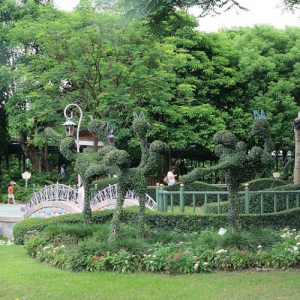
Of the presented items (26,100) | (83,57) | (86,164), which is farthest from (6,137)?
(86,164)

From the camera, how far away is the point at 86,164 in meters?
9.84

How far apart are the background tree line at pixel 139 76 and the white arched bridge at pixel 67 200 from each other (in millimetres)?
4071

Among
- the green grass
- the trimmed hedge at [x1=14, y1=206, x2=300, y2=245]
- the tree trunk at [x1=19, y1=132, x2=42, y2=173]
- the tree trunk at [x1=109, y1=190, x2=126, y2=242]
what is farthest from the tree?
the green grass

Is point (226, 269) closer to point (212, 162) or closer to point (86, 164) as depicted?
point (86, 164)

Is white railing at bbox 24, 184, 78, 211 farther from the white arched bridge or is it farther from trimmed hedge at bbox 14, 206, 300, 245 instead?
trimmed hedge at bbox 14, 206, 300, 245

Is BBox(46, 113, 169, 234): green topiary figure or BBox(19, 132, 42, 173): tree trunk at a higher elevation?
BBox(19, 132, 42, 173): tree trunk

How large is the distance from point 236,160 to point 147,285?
299 cm

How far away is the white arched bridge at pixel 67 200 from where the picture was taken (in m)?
14.4

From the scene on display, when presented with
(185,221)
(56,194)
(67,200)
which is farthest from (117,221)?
(56,194)

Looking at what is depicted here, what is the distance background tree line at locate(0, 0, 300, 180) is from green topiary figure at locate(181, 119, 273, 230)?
362 inches

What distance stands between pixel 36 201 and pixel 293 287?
11.1 m

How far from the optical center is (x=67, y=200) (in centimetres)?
1484

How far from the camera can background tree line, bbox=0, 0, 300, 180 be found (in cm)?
1753

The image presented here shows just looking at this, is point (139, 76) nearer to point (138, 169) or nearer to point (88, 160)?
point (88, 160)
